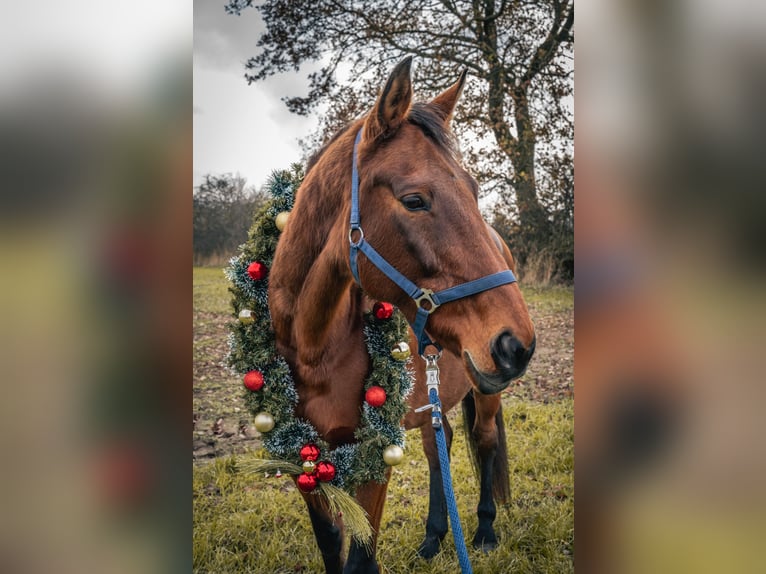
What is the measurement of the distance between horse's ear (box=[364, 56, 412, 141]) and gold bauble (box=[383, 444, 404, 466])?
45.1 inches

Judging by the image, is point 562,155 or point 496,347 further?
point 562,155

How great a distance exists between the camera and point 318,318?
181 cm

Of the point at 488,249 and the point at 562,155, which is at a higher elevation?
the point at 562,155

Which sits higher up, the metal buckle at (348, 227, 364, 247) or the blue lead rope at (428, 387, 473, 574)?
the metal buckle at (348, 227, 364, 247)

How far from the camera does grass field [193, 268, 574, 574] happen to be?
267 centimetres

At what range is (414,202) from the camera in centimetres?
153

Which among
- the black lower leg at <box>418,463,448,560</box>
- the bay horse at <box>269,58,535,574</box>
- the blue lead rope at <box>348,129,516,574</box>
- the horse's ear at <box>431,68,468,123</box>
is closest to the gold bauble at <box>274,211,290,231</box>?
the bay horse at <box>269,58,535,574</box>

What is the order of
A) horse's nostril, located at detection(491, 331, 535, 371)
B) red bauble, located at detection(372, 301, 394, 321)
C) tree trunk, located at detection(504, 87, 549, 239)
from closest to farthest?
horse's nostril, located at detection(491, 331, 535, 371), red bauble, located at detection(372, 301, 394, 321), tree trunk, located at detection(504, 87, 549, 239)

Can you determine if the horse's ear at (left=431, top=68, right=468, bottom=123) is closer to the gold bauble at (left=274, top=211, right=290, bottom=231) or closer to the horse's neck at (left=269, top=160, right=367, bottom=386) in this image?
the horse's neck at (left=269, top=160, right=367, bottom=386)

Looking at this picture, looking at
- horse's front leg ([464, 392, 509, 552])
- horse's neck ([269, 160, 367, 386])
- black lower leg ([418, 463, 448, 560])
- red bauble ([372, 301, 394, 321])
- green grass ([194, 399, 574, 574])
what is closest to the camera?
horse's neck ([269, 160, 367, 386])

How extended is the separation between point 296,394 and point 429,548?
1.48 meters
